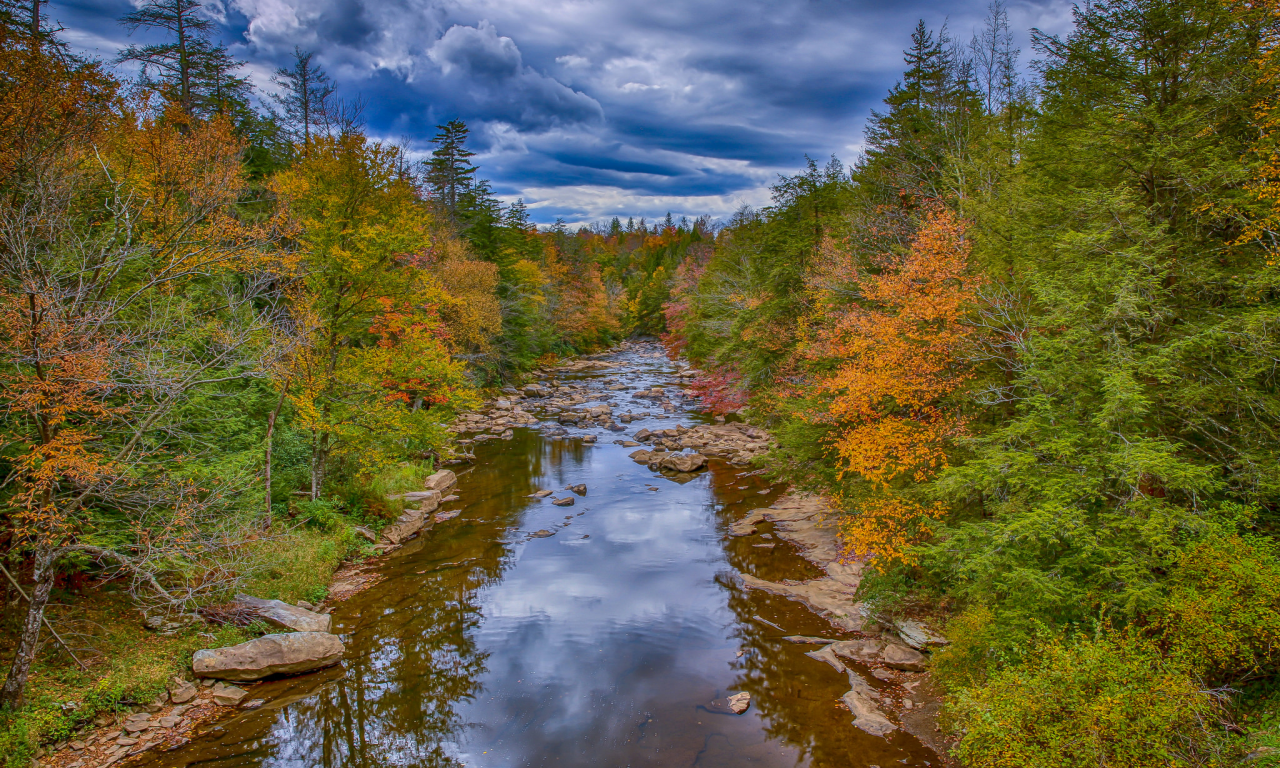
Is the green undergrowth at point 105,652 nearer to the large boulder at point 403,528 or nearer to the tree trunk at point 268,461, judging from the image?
the tree trunk at point 268,461

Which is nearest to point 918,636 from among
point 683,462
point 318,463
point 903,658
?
point 903,658

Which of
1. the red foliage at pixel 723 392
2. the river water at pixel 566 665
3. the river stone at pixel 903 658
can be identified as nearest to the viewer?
the river water at pixel 566 665

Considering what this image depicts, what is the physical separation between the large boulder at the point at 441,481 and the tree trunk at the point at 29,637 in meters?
12.6

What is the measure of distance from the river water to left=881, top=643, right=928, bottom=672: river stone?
1.13m

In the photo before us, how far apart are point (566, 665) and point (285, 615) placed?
578 centimetres

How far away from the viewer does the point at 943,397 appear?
1299cm

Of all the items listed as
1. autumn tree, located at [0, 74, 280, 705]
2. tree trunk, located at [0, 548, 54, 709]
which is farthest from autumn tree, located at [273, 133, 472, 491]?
tree trunk, located at [0, 548, 54, 709]

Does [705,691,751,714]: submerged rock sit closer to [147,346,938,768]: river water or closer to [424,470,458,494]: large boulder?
[147,346,938,768]: river water

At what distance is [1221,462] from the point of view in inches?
317

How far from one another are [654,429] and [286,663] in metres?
22.0

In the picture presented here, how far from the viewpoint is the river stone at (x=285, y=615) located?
1116 cm

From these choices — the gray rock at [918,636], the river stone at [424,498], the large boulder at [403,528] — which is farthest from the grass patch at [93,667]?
the gray rock at [918,636]

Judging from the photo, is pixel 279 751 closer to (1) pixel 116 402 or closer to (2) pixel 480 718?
(2) pixel 480 718

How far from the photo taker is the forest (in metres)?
6.81
